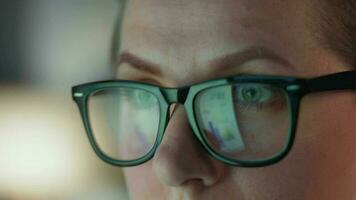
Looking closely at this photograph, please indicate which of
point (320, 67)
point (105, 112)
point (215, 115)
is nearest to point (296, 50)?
point (320, 67)

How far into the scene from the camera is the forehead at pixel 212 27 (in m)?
0.91

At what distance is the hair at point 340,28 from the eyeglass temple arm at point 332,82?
43 mm

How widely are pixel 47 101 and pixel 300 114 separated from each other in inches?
30.8

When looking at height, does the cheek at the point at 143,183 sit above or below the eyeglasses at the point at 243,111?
below

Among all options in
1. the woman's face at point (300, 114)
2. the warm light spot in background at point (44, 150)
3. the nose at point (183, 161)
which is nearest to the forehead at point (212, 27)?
the woman's face at point (300, 114)

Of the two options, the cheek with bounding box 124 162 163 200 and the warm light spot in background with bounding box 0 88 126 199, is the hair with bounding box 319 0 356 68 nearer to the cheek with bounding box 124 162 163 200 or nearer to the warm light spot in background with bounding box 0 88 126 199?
the cheek with bounding box 124 162 163 200

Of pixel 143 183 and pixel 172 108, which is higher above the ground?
pixel 172 108

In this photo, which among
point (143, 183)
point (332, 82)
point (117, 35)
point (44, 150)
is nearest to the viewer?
point (332, 82)

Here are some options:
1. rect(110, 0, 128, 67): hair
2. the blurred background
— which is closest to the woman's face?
rect(110, 0, 128, 67): hair

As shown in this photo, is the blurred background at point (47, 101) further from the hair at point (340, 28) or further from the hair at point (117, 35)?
the hair at point (340, 28)

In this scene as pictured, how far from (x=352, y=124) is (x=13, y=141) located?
88 centimetres

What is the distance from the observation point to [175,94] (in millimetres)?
943

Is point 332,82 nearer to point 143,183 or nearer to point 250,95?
Answer: point 250,95

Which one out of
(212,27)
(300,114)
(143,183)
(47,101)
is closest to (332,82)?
(300,114)
